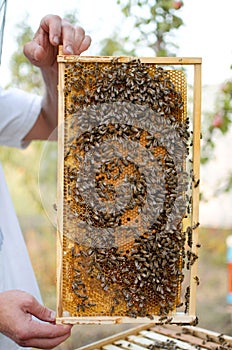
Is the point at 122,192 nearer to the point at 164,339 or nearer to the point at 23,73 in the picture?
the point at 164,339

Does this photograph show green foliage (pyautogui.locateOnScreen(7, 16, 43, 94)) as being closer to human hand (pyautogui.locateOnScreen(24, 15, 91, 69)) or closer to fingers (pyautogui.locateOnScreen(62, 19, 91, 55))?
human hand (pyautogui.locateOnScreen(24, 15, 91, 69))

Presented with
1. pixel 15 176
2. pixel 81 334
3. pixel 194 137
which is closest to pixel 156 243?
pixel 194 137

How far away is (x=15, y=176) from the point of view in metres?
5.21

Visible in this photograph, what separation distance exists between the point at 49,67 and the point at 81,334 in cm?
311

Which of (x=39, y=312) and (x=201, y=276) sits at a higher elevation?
(x=39, y=312)

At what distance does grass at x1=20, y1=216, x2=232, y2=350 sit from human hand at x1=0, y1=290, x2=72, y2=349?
8.81 ft

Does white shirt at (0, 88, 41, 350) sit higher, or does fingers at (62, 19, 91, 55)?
fingers at (62, 19, 91, 55)

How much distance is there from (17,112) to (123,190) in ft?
4.62

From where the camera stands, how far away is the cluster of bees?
187cm

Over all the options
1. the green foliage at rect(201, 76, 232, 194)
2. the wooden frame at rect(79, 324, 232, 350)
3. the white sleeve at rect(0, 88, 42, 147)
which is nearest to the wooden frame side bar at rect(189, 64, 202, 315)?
the wooden frame at rect(79, 324, 232, 350)

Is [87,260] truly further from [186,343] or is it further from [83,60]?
[186,343]

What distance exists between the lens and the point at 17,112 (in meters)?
3.03

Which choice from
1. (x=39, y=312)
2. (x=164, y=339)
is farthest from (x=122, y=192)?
(x=164, y=339)

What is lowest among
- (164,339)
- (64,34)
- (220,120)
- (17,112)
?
(164,339)
